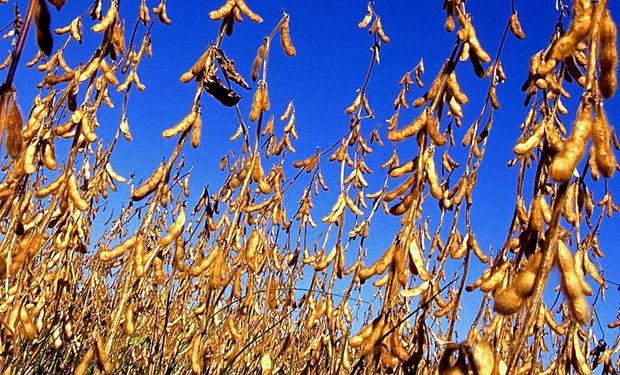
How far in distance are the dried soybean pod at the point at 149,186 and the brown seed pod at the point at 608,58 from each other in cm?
113

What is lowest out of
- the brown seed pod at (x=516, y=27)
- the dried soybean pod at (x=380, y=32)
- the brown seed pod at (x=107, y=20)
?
the brown seed pod at (x=516, y=27)

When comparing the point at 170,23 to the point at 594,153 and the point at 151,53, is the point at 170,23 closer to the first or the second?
the point at 151,53

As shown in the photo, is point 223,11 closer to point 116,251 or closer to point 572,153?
point 116,251

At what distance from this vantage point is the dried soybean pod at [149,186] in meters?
1.68

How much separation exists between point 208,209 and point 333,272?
0.52m

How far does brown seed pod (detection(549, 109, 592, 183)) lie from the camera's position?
0.83m

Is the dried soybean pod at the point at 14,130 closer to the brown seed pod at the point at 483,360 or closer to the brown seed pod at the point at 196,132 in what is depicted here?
the brown seed pod at the point at 483,360

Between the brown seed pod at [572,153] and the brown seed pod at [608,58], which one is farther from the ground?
the brown seed pod at [608,58]

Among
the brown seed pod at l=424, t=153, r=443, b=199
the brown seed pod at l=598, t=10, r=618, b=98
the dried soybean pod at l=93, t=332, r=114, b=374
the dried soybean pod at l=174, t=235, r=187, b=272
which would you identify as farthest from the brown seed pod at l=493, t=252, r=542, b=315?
the dried soybean pod at l=174, t=235, r=187, b=272

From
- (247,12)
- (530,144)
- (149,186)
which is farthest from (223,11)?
(530,144)

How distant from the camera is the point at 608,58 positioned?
3.02 feet

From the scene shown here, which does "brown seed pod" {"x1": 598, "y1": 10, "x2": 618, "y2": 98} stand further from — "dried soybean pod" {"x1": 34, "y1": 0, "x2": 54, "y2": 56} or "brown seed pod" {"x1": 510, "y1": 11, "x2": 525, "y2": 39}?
"brown seed pod" {"x1": 510, "y1": 11, "x2": 525, "y2": 39}

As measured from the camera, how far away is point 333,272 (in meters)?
2.38

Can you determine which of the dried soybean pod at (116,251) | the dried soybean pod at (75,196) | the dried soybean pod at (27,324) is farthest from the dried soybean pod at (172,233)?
the dried soybean pod at (27,324)
